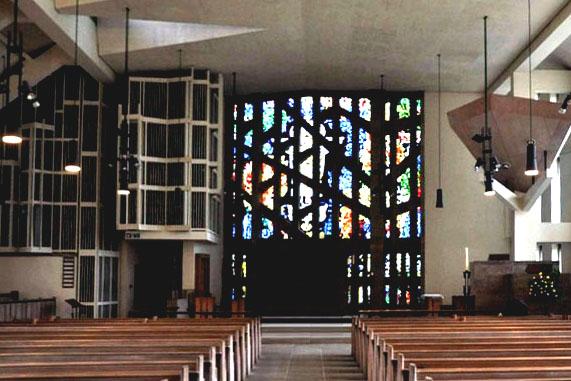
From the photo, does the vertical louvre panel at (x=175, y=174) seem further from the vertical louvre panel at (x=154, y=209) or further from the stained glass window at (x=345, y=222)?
the stained glass window at (x=345, y=222)

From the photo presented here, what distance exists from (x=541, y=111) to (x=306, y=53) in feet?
16.5

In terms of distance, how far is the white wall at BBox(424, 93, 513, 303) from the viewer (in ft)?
65.1

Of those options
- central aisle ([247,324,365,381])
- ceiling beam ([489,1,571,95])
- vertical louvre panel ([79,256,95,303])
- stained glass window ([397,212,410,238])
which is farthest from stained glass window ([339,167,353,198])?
vertical louvre panel ([79,256,95,303])

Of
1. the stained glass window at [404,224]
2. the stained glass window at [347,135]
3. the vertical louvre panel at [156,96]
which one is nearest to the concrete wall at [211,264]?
the vertical louvre panel at [156,96]

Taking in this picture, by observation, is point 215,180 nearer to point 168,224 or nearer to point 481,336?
point 168,224

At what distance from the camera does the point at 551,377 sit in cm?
477

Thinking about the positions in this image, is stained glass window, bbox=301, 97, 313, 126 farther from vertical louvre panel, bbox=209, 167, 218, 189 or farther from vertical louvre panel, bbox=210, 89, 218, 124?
vertical louvre panel, bbox=209, 167, 218, 189

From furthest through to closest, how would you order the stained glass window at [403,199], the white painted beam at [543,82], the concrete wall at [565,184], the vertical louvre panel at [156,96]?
the concrete wall at [565,184], the stained glass window at [403,199], the vertical louvre panel at [156,96], the white painted beam at [543,82]

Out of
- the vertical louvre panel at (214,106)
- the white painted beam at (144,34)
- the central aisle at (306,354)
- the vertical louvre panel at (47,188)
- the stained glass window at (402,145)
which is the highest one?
the white painted beam at (144,34)

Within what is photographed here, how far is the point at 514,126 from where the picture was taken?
14.3 metres

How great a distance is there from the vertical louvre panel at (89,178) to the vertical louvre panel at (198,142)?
84.1 inches

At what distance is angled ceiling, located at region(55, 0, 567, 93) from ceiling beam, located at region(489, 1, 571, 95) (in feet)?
0.42

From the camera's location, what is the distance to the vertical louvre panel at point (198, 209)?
17531mm

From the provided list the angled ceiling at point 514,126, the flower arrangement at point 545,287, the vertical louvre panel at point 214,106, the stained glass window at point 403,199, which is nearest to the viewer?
the angled ceiling at point 514,126
